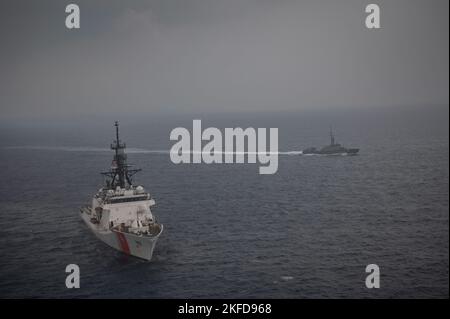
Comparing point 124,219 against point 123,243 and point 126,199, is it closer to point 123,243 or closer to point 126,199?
point 126,199

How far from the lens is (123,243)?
4950cm

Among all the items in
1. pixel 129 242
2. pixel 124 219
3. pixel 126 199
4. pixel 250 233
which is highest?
pixel 126 199

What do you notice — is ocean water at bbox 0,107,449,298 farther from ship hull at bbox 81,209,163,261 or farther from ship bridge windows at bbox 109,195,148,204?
ship bridge windows at bbox 109,195,148,204

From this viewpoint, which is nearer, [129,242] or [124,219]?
[129,242]

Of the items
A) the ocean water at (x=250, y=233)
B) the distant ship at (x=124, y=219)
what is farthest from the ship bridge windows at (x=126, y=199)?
the ocean water at (x=250, y=233)

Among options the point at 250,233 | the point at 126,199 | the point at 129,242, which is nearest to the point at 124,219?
the point at 126,199

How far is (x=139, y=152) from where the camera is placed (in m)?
129

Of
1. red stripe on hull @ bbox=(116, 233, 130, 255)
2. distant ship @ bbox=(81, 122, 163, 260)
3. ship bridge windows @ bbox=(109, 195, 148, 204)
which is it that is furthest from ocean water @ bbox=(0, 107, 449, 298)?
ship bridge windows @ bbox=(109, 195, 148, 204)

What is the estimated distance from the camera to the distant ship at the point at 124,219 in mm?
47906

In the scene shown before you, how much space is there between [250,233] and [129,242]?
600 inches

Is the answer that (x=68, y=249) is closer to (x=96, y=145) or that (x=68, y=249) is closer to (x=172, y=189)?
(x=172, y=189)
